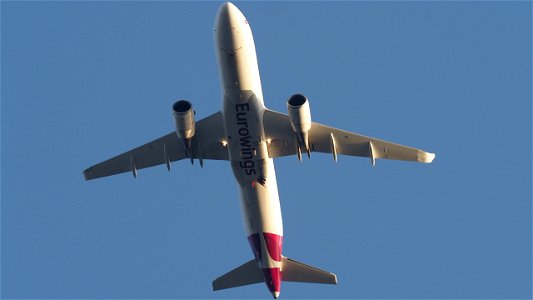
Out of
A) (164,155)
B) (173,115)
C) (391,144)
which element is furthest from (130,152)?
(391,144)

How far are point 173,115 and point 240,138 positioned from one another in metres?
3.26

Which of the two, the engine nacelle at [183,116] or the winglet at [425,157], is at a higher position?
the engine nacelle at [183,116]

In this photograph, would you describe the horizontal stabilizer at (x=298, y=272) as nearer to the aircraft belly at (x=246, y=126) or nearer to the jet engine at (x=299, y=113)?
the aircraft belly at (x=246, y=126)

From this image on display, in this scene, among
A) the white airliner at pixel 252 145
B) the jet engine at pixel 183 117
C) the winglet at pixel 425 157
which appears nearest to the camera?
the white airliner at pixel 252 145

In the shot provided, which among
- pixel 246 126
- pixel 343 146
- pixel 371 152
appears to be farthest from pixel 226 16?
pixel 371 152

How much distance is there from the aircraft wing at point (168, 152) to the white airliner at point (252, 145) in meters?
0.05

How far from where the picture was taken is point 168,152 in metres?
48.5

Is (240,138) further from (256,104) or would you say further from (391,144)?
(391,144)

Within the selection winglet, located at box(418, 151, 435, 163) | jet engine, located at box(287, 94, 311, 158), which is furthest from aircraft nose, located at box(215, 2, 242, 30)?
winglet, located at box(418, 151, 435, 163)

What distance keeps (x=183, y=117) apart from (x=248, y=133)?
3102 millimetres

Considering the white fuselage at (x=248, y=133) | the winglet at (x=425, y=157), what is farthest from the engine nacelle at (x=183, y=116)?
the winglet at (x=425, y=157)

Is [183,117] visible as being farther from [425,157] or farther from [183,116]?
[425,157]

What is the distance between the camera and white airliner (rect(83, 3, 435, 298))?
4409 centimetres

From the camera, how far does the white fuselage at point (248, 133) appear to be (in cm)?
4397
